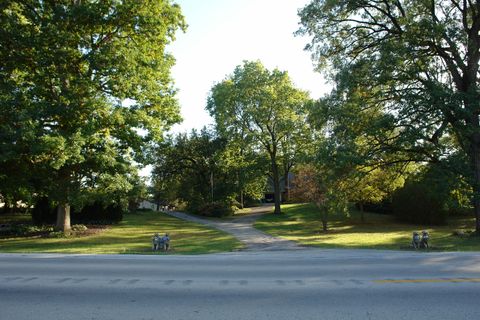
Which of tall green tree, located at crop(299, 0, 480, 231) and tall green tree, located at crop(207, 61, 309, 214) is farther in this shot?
tall green tree, located at crop(207, 61, 309, 214)

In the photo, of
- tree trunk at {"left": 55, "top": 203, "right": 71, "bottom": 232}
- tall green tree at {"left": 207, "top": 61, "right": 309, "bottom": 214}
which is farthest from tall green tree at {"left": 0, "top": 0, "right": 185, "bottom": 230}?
tall green tree at {"left": 207, "top": 61, "right": 309, "bottom": 214}

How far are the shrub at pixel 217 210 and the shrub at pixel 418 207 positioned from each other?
1724 cm

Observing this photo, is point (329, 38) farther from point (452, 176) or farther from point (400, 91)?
point (452, 176)

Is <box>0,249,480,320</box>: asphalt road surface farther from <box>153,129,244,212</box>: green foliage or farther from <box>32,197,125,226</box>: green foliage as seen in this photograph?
<box>153,129,244,212</box>: green foliage

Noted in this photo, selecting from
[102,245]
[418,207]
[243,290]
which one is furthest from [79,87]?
[418,207]

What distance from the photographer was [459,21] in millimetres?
22750

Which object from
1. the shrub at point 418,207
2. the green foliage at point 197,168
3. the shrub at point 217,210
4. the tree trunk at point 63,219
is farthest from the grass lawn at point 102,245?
the green foliage at point 197,168

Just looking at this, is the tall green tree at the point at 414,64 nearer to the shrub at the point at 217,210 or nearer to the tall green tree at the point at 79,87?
the tall green tree at the point at 79,87

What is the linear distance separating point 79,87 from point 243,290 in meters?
17.7

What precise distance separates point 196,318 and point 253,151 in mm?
40197

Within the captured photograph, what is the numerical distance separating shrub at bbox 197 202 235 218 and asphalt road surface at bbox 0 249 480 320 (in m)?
31.8

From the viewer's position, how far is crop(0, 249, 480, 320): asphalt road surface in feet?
19.6

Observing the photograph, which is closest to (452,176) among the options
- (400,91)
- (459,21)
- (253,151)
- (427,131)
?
(427,131)

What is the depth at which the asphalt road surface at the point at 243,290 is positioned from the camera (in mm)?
5977
